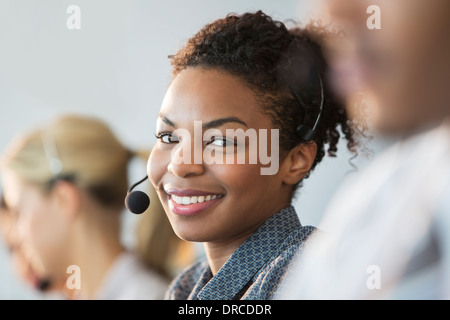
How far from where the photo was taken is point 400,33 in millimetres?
861

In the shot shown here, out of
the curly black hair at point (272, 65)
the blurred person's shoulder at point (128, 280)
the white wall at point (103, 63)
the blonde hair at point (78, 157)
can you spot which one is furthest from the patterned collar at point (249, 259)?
the blonde hair at point (78, 157)

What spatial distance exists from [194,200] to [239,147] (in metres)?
0.10

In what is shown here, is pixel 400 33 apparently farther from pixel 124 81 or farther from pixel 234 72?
pixel 124 81

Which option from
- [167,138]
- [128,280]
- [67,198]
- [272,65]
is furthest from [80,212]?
[272,65]

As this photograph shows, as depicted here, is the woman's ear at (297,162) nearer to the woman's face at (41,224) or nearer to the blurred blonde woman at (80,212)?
the blurred blonde woman at (80,212)

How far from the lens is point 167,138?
2.96 feet

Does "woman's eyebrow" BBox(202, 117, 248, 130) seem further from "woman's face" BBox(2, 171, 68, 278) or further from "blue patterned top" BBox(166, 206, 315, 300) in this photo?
"woman's face" BBox(2, 171, 68, 278)

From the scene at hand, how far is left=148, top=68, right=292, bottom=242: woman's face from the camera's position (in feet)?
2.82

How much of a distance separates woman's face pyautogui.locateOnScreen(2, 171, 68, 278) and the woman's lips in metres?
0.62

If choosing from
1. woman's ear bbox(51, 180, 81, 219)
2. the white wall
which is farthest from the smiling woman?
woman's ear bbox(51, 180, 81, 219)

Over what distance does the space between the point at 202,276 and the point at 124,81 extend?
56cm

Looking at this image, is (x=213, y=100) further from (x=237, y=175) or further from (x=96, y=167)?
(x=96, y=167)

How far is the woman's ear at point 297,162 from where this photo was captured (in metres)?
0.92
